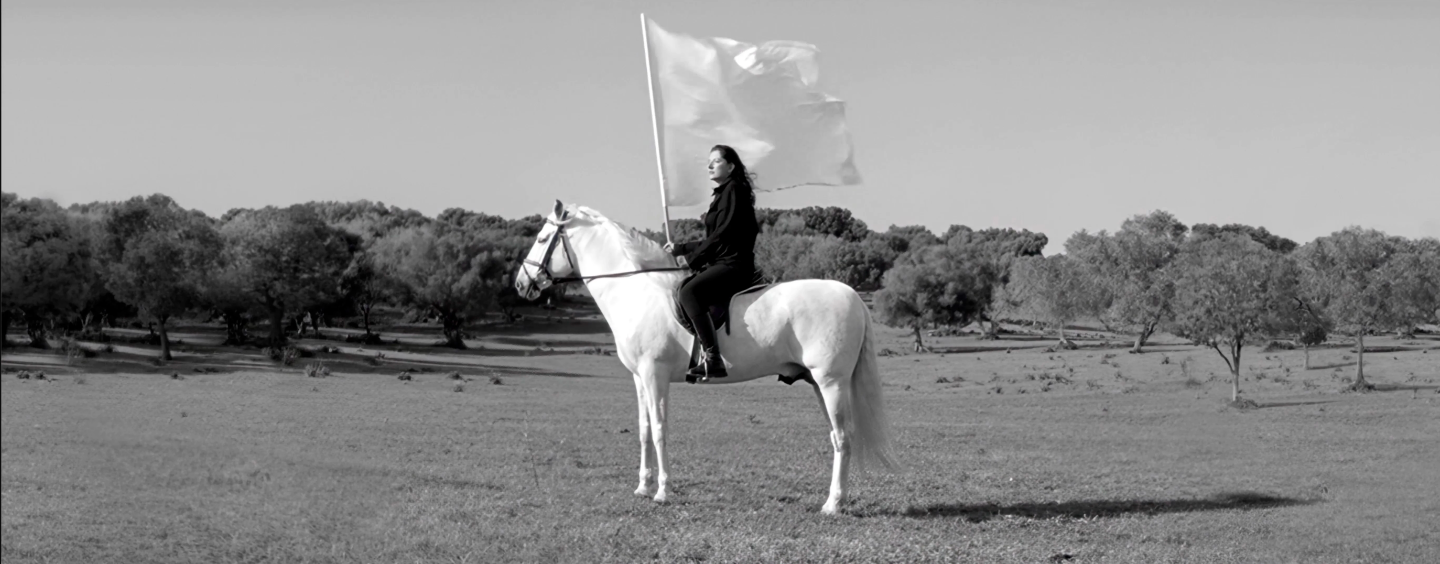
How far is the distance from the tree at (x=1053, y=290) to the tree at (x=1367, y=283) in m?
31.4

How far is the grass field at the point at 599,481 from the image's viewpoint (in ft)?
27.7

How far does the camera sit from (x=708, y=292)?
13.2 meters

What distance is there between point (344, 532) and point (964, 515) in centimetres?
790

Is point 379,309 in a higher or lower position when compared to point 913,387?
higher

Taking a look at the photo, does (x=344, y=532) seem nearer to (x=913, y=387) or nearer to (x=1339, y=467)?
(x=1339, y=467)

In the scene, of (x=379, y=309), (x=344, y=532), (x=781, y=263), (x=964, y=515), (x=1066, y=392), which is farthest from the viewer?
(x=781, y=263)

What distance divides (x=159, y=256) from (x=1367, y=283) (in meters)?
60.6

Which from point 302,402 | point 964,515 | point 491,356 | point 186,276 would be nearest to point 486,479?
point 964,515

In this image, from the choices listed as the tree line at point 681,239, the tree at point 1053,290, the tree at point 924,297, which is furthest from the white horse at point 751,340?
the tree at point 1053,290

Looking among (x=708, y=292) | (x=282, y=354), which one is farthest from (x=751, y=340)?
(x=282, y=354)

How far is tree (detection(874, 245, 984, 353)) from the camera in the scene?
95062 millimetres

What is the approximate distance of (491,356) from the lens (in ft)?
210

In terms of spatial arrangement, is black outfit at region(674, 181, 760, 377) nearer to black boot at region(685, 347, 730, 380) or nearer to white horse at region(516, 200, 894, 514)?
black boot at region(685, 347, 730, 380)

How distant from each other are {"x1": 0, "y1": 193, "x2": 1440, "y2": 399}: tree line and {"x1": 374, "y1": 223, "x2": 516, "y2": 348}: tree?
0.14 metres
